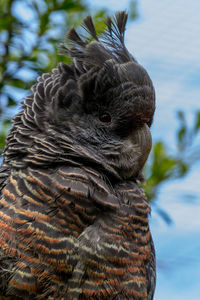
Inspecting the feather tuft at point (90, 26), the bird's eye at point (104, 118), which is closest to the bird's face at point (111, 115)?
the bird's eye at point (104, 118)

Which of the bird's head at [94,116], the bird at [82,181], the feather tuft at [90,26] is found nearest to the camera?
the bird at [82,181]

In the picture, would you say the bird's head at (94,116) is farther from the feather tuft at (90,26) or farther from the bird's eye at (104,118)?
the feather tuft at (90,26)

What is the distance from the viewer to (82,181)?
1694mm

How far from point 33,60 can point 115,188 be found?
0.88 meters

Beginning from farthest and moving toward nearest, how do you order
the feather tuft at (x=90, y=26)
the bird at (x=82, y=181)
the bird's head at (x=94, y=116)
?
the feather tuft at (x=90, y=26) < the bird's head at (x=94, y=116) < the bird at (x=82, y=181)

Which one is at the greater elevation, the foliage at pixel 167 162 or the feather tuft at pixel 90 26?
the feather tuft at pixel 90 26

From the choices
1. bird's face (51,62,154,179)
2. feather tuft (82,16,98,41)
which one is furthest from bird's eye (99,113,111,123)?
feather tuft (82,16,98,41)

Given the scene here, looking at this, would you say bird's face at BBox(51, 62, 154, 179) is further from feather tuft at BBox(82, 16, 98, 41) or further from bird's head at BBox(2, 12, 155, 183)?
feather tuft at BBox(82, 16, 98, 41)

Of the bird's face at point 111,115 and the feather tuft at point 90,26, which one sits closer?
the bird's face at point 111,115

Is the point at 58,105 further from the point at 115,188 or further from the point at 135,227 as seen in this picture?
the point at 135,227

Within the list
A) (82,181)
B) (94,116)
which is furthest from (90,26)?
→ (82,181)

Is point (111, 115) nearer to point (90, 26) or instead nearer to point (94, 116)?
point (94, 116)

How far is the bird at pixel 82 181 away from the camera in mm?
1540

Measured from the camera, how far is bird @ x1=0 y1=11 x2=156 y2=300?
1540 mm
